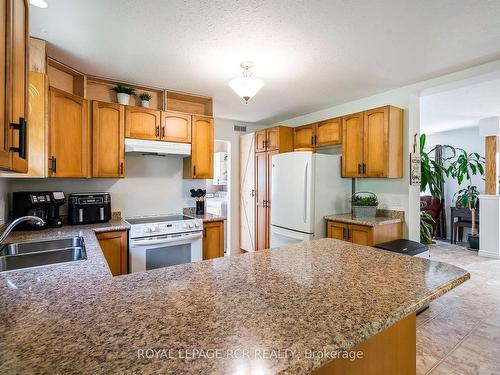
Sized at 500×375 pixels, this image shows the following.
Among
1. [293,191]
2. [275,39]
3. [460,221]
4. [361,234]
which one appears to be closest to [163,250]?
[293,191]

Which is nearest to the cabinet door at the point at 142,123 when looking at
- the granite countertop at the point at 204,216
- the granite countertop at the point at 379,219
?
the granite countertop at the point at 204,216

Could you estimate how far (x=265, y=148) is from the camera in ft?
14.4

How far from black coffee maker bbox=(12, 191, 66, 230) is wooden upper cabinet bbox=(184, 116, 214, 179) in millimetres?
1418

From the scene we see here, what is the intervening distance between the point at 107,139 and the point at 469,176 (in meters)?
6.64

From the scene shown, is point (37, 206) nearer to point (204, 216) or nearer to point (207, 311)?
point (204, 216)

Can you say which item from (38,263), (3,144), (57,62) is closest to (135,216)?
(38,263)

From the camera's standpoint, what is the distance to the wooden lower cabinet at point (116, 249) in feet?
8.60

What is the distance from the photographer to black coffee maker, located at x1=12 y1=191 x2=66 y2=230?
2441 mm

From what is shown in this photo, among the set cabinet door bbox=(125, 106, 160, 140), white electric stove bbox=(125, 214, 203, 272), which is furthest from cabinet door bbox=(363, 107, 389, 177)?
cabinet door bbox=(125, 106, 160, 140)

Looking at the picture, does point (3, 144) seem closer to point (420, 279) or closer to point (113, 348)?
point (113, 348)

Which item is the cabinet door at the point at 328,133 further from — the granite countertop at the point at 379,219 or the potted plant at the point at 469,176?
the potted plant at the point at 469,176

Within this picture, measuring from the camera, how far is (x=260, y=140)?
4504mm

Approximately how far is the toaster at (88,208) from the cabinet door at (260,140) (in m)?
2.44

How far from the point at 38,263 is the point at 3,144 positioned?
1.44 m
